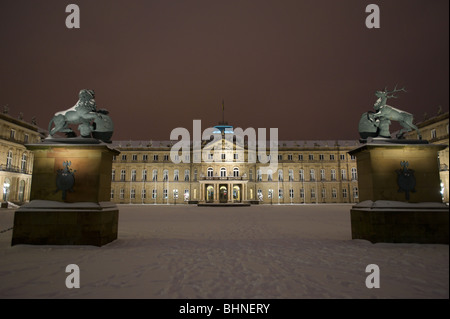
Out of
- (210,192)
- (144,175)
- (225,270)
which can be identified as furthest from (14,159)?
(225,270)

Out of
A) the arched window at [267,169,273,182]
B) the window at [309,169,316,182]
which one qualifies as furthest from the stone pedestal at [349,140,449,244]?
the window at [309,169,316,182]

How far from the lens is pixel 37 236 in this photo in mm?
6938

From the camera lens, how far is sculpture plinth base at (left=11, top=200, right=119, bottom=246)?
6922mm

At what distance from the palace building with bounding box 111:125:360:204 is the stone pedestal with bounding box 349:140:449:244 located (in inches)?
1657

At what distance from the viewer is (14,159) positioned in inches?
1446

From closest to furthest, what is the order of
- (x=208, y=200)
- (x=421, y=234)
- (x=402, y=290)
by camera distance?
(x=402, y=290) < (x=421, y=234) < (x=208, y=200)

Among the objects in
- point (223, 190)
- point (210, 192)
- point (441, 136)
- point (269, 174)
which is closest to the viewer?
point (441, 136)

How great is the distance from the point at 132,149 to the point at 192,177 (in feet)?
47.3

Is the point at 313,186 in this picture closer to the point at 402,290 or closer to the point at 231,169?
the point at 231,169

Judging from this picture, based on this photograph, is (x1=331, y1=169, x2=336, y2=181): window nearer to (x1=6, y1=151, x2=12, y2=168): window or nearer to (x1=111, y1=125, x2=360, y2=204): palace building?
(x1=111, y1=125, x2=360, y2=204): palace building

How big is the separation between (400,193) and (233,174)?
1729 inches

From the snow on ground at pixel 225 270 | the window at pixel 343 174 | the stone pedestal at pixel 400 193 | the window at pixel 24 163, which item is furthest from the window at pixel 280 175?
the snow on ground at pixel 225 270

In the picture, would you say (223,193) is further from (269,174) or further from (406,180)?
(406,180)
